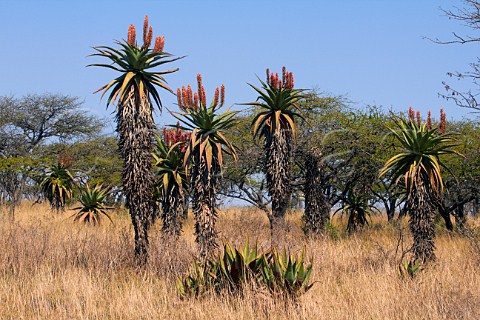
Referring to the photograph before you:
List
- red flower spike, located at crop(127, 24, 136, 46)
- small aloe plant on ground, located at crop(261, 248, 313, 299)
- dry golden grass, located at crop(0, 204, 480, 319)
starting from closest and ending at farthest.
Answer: dry golden grass, located at crop(0, 204, 480, 319) < small aloe plant on ground, located at crop(261, 248, 313, 299) < red flower spike, located at crop(127, 24, 136, 46)

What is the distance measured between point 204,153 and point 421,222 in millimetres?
5704

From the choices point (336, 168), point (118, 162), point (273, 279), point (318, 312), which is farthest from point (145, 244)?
point (118, 162)

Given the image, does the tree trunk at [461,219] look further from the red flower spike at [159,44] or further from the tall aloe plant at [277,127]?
the red flower spike at [159,44]

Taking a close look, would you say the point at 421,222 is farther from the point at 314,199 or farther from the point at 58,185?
the point at 58,185

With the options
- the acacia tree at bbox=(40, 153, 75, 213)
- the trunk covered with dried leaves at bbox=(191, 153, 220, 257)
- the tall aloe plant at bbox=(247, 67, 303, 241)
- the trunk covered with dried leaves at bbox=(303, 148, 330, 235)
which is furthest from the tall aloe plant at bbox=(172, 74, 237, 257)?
the acacia tree at bbox=(40, 153, 75, 213)

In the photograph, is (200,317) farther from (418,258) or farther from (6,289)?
(418,258)

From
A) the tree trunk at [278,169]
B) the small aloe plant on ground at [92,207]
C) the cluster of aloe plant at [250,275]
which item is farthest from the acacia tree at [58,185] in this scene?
the cluster of aloe plant at [250,275]

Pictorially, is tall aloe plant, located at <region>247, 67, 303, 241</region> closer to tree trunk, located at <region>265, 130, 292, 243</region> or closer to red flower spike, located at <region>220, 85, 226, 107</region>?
tree trunk, located at <region>265, 130, 292, 243</region>

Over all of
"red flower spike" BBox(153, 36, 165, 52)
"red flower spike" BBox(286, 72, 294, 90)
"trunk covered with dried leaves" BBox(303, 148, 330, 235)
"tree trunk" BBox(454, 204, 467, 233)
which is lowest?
"tree trunk" BBox(454, 204, 467, 233)

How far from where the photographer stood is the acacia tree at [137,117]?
14602mm

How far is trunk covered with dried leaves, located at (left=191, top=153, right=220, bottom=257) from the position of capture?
49.8 feet

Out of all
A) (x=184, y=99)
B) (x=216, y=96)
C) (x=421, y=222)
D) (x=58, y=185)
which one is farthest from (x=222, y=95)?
(x=58, y=185)

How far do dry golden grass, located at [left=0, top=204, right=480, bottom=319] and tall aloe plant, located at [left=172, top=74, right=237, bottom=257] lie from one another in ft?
3.92

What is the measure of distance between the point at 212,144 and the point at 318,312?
7.03 meters
